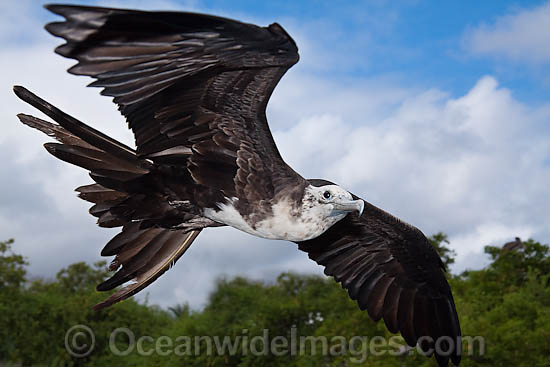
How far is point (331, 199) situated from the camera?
4289 millimetres

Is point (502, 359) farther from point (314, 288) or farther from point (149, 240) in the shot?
point (149, 240)

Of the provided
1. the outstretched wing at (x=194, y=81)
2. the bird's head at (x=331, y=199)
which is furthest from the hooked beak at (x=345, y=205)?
Answer: the outstretched wing at (x=194, y=81)

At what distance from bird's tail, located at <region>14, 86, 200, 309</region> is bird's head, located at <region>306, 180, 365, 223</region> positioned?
0.98m

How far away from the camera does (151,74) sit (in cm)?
373

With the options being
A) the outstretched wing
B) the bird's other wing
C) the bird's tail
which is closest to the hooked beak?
the outstretched wing

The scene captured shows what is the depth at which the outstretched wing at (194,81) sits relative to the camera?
347 centimetres

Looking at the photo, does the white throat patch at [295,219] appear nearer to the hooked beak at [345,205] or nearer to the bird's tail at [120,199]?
the hooked beak at [345,205]

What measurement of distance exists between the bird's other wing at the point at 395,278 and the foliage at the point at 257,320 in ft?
38.6

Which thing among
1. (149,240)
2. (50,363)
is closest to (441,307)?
(149,240)

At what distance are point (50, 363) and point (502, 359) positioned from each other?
1671 centimetres

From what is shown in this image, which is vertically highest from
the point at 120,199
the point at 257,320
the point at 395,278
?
the point at 257,320

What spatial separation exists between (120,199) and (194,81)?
42.1 inches

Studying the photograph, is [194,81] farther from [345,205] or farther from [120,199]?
[345,205]

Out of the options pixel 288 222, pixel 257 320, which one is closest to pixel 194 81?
pixel 288 222
